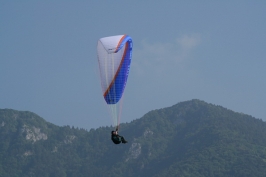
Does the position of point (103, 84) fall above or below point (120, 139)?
above

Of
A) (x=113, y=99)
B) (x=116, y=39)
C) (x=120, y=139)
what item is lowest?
(x=120, y=139)

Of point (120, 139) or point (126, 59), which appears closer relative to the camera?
point (120, 139)

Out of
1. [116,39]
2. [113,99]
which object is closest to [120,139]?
[113,99]

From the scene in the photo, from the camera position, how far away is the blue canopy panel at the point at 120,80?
197 ft

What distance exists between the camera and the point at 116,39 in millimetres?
59312

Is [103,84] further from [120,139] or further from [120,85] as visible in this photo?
[120,139]

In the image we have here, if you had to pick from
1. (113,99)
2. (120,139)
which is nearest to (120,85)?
(113,99)

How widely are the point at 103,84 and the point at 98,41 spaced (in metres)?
3.81

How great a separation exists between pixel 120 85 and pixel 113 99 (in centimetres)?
142

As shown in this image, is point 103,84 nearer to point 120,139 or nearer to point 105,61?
point 105,61

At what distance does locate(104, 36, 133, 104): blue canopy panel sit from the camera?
60.2 meters

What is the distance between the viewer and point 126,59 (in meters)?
60.8

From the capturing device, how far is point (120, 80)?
60.5 m

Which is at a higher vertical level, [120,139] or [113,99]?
[113,99]
